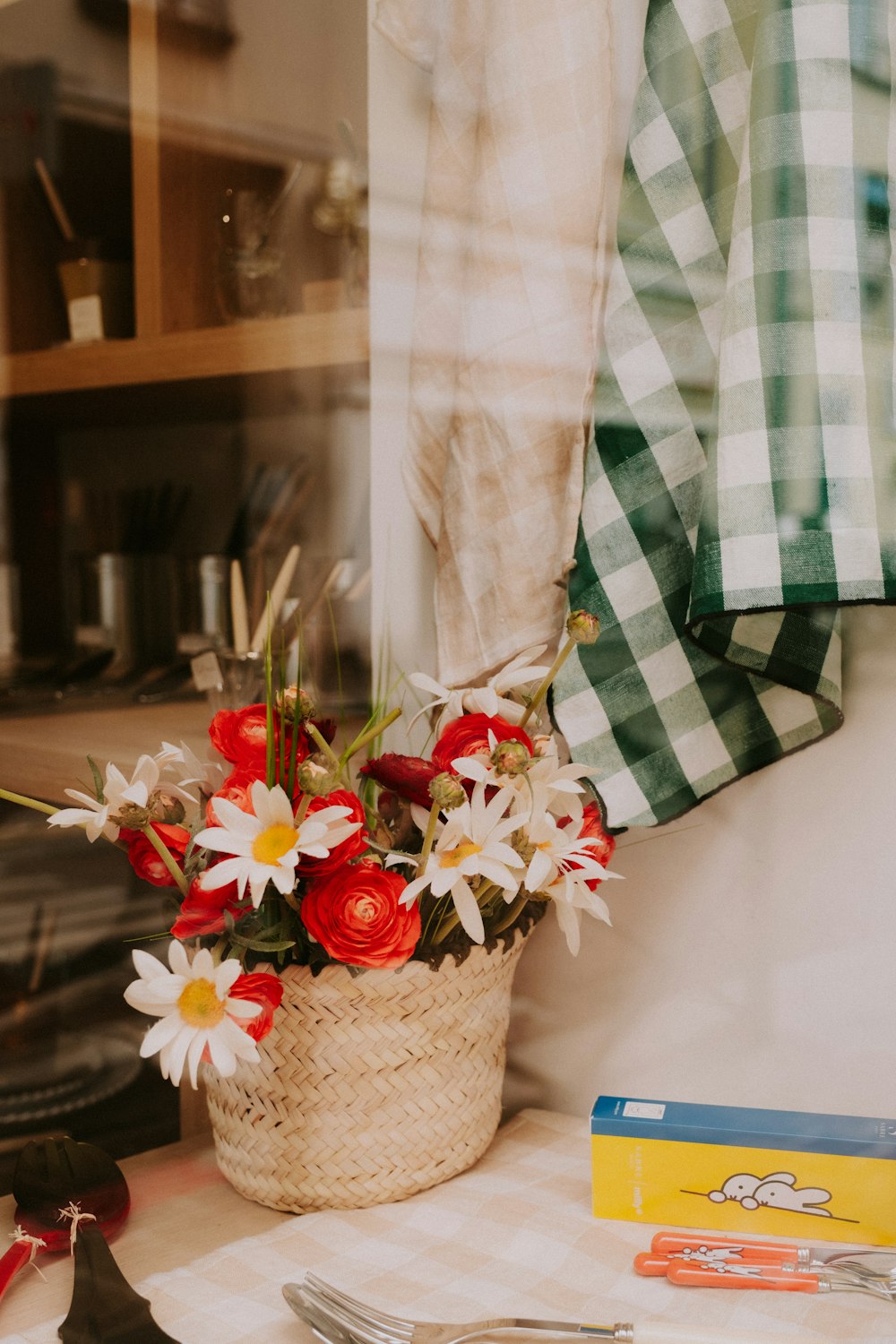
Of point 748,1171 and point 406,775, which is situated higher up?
point 406,775

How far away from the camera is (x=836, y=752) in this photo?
70cm

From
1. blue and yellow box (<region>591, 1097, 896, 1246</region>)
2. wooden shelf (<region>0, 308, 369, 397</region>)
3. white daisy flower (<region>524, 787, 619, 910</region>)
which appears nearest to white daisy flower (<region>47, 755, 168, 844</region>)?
white daisy flower (<region>524, 787, 619, 910</region>)

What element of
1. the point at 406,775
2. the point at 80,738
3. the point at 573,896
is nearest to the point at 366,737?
the point at 406,775

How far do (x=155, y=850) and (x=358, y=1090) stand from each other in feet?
0.58

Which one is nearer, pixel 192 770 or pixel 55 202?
pixel 192 770

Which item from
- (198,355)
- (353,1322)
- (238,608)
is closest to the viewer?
(353,1322)

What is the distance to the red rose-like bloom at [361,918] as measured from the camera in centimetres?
60

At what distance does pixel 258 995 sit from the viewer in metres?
0.58

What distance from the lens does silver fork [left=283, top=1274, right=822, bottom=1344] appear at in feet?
1.73

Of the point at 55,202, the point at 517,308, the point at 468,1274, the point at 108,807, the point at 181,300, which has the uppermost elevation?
the point at 55,202

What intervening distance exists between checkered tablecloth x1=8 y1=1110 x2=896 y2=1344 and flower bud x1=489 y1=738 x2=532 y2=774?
264 millimetres

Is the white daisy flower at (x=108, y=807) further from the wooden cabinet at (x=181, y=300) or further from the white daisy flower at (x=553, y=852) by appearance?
the wooden cabinet at (x=181, y=300)

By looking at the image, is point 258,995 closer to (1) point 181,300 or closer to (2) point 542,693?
(2) point 542,693

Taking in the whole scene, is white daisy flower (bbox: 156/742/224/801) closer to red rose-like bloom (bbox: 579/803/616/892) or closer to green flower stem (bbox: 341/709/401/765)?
green flower stem (bbox: 341/709/401/765)
